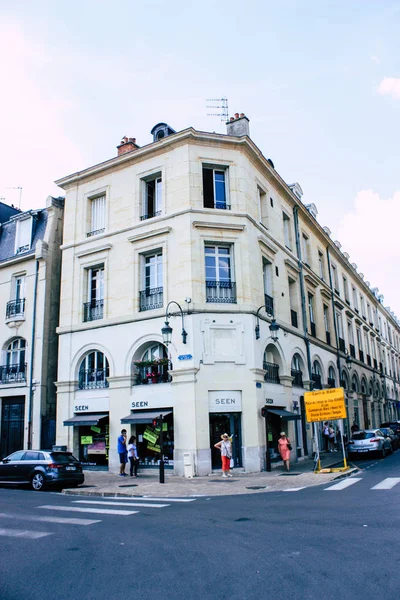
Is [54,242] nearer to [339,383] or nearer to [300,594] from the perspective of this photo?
[339,383]

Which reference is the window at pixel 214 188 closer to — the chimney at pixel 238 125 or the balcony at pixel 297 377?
the chimney at pixel 238 125

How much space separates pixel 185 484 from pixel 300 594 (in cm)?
1142

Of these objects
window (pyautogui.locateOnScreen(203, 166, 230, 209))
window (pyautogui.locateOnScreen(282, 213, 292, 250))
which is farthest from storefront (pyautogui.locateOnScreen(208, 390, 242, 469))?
window (pyautogui.locateOnScreen(282, 213, 292, 250))

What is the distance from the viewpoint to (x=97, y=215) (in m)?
23.8

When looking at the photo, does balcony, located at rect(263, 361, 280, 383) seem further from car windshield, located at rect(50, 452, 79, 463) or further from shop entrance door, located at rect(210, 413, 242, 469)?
car windshield, located at rect(50, 452, 79, 463)

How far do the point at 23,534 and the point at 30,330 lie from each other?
1690 centimetres

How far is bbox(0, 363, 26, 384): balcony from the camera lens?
24062 millimetres

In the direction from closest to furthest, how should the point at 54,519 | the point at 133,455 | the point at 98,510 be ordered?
the point at 54,519, the point at 98,510, the point at 133,455

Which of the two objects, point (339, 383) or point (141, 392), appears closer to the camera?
point (141, 392)

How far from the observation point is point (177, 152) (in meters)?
21.3

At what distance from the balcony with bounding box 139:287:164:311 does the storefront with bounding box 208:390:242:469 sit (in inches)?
167

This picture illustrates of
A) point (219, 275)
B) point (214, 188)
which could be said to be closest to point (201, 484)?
point (219, 275)

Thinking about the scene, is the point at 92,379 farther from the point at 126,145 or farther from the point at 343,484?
the point at 343,484

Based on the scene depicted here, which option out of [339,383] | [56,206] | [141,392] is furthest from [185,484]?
[339,383]
